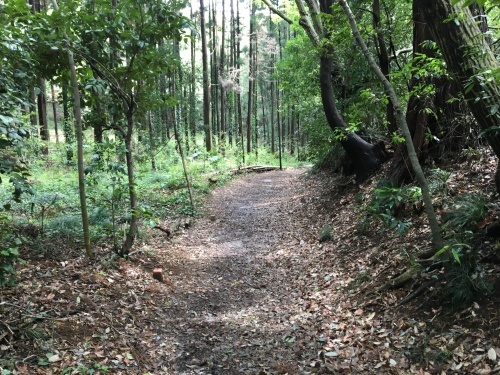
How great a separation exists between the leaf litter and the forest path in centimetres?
2

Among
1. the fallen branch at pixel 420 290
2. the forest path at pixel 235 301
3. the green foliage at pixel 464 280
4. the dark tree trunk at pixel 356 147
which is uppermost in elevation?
the dark tree trunk at pixel 356 147

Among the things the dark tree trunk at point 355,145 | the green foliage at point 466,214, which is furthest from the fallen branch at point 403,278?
the dark tree trunk at point 355,145

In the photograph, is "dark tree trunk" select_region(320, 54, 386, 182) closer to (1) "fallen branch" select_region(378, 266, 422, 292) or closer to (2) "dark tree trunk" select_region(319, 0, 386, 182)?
(2) "dark tree trunk" select_region(319, 0, 386, 182)

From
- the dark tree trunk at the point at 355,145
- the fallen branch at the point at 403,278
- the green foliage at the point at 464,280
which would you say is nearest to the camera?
the green foliage at the point at 464,280

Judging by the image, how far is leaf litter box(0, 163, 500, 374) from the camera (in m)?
3.33

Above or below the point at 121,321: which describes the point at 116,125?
above

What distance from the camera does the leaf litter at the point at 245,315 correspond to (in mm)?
3328

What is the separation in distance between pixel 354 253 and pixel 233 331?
2.75 m

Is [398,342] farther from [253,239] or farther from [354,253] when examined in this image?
[253,239]

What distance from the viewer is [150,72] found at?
580 cm

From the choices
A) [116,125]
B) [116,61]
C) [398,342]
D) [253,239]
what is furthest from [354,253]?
[116,61]

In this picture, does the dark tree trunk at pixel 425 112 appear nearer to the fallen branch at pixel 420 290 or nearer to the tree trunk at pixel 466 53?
the tree trunk at pixel 466 53

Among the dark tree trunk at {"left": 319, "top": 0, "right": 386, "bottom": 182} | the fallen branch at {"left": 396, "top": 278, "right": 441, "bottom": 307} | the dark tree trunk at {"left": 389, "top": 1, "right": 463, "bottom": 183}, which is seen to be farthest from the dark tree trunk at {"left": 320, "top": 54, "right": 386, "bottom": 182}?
the fallen branch at {"left": 396, "top": 278, "right": 441, "bottom": 307}

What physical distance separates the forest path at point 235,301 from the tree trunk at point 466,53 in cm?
333
